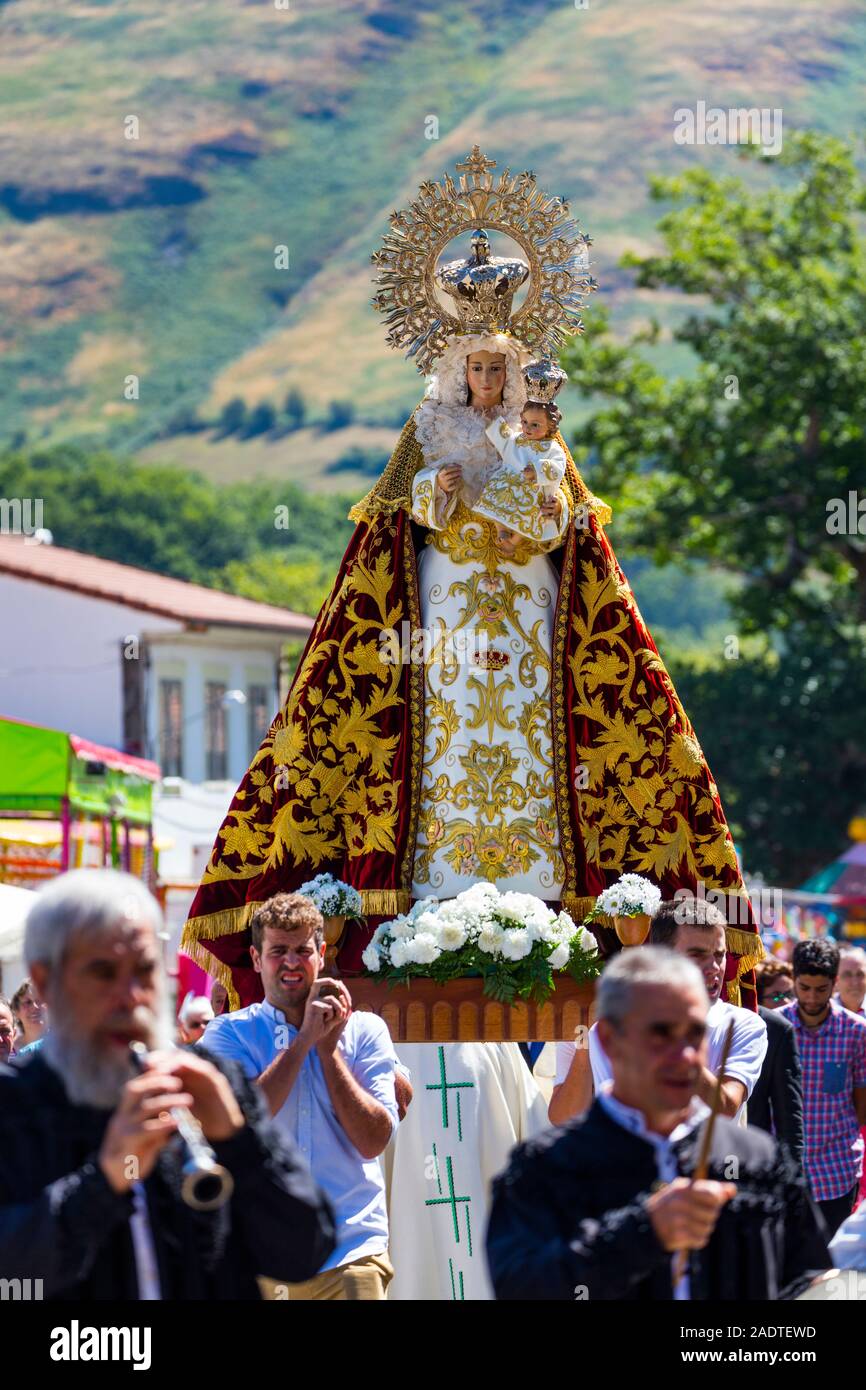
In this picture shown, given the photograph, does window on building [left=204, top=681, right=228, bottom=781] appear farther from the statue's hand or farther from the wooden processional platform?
the wooden processional platform

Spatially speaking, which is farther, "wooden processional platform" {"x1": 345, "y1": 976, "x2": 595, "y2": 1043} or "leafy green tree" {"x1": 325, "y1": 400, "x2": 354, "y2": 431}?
"leafy green tree" {"x1": 325, "y1": 400, "x2": 354, "y2": 431}

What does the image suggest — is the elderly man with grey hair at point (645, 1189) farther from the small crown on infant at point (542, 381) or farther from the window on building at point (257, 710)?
the window on building at point (257, 710)

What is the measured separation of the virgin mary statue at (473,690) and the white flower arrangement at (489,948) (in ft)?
1.17

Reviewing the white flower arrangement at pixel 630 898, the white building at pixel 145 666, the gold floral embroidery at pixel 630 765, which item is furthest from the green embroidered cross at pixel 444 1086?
the white building at pixel 145 666

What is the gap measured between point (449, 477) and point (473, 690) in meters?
0.78

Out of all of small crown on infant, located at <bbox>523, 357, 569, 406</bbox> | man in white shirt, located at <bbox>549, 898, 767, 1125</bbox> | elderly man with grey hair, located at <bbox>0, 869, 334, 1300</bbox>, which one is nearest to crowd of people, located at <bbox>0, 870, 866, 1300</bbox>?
elderly man with grey hair, located at <bbox>0, 869, 334, 1300</bbox>

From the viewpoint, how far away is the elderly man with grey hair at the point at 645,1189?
4.27 meters

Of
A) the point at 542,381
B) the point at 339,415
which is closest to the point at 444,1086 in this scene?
the point at 542,381

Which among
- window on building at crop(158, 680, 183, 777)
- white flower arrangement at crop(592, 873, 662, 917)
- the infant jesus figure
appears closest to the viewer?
white flower arrangement at crop(592, 873, 662, 917)

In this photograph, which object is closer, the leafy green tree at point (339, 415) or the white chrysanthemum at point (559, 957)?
the white chrysanthemum at point (559, 957)

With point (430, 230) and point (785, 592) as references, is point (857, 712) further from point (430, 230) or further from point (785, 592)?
point (430, 230)

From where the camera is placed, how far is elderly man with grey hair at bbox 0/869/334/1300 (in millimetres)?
4160
